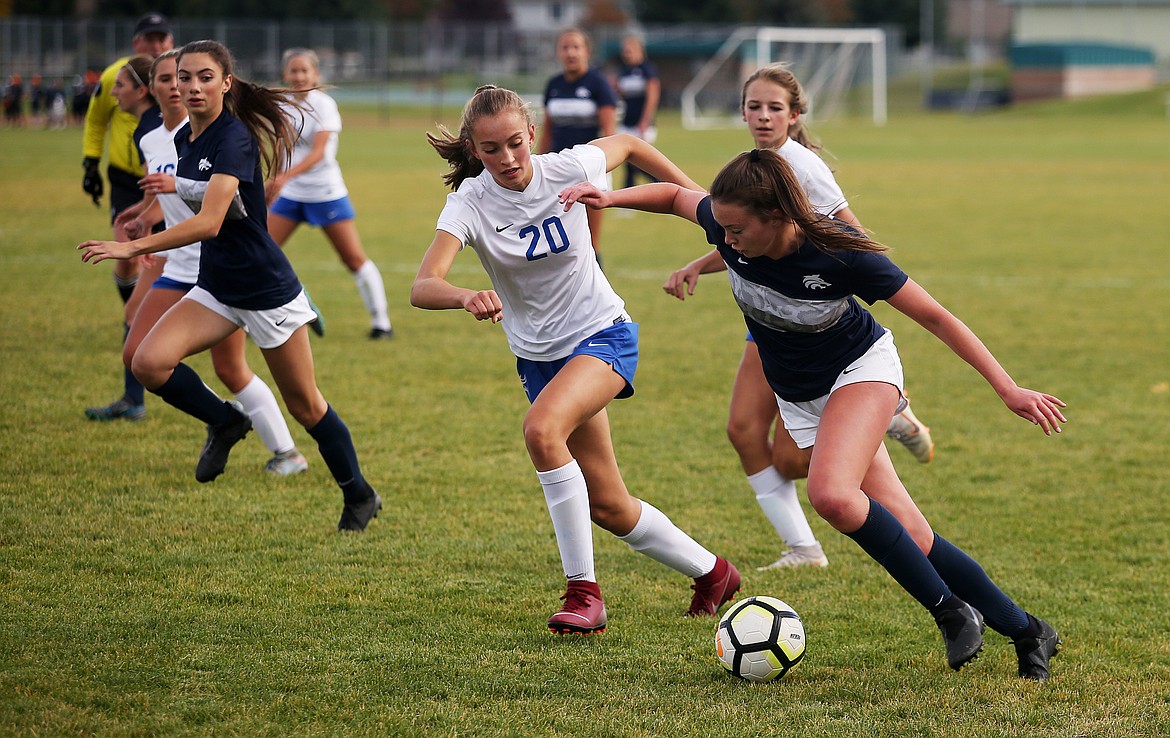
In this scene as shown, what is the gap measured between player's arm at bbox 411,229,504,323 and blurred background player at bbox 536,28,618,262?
7.55 meters

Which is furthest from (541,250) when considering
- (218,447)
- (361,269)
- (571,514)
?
(361,269)

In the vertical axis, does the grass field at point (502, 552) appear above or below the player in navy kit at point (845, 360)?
below

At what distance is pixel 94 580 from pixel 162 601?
1.21 ft

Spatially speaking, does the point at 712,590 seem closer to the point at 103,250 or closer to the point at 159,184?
the point at 103,250

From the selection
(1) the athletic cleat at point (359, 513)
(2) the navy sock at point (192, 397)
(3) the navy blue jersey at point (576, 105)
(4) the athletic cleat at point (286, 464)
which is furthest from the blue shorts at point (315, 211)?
(1) the athletic cleat at point (359, 513)

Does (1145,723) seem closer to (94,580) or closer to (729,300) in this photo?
(94,580)

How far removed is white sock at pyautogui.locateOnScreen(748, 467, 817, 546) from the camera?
16.8ft

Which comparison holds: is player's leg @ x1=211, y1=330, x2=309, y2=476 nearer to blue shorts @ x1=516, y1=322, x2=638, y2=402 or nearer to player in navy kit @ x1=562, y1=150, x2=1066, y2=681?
blue shorts @ x1=516, y1=322, x2=638, y2=402

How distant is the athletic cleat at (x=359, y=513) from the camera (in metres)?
5.39

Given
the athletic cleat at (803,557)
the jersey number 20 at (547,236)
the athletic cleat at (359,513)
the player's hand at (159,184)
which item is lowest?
the athletic cleat at (803,557)

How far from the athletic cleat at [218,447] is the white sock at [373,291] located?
384 centimetres

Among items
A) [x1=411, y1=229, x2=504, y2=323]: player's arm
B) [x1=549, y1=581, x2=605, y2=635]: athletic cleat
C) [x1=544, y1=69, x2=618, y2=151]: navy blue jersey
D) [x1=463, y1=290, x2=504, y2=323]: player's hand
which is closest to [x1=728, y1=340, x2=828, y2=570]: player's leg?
[x1=549, y1=581, x2=605, y2=635]: athletic cleat

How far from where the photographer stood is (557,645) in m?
4.17

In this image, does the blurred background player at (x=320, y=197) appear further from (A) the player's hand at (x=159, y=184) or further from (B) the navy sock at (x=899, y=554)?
(B) the navy sock at (x=899, y=554)
